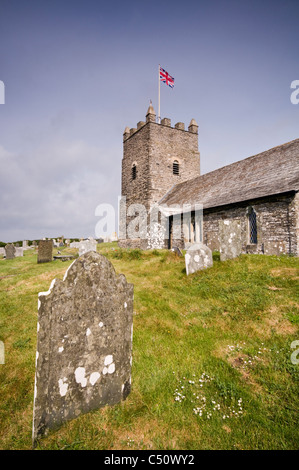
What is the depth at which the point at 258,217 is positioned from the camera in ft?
43.8

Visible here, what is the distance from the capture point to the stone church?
1247cm

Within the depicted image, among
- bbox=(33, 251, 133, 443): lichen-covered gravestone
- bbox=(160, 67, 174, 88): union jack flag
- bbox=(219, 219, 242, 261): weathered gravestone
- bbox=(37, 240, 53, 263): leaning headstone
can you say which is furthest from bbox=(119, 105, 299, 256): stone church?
bbox=(33, 251, 133, 443): lichen-covered gravestone

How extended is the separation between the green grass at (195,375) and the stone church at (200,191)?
21.6 feet

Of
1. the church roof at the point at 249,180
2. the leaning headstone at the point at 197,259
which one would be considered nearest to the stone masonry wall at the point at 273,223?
the church roof at the point at 249,180

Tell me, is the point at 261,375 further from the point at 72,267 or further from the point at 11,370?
the point at 11,370

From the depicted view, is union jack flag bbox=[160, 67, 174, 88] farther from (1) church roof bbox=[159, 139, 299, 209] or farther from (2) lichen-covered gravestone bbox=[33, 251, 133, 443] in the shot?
(2) lichen-covered gravestone bbox=[33, 251, 133, 443]

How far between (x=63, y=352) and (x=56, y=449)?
913 mm

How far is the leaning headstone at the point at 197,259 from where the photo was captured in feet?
27.6

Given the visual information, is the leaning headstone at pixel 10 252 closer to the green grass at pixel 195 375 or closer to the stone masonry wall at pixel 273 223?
the green grass at pixel 195 375

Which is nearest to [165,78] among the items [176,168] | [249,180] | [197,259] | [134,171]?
[176,168]

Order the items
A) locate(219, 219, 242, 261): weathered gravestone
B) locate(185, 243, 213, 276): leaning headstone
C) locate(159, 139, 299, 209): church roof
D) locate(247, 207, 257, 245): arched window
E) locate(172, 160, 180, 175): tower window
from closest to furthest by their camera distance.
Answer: locate(185, 243, 213, 276): leaning headstone → locate(219, 219, 242, 261): weathered gravestone → locate(159, 139, 299, 209): church roof → locate(247, 207, 257, 245): arched window → locate(172, 160, 180, 175): tower window

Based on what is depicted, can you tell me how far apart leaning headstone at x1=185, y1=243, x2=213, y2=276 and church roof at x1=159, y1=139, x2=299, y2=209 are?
643 centimetres

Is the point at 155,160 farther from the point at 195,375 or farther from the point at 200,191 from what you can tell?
the point at 195,375
